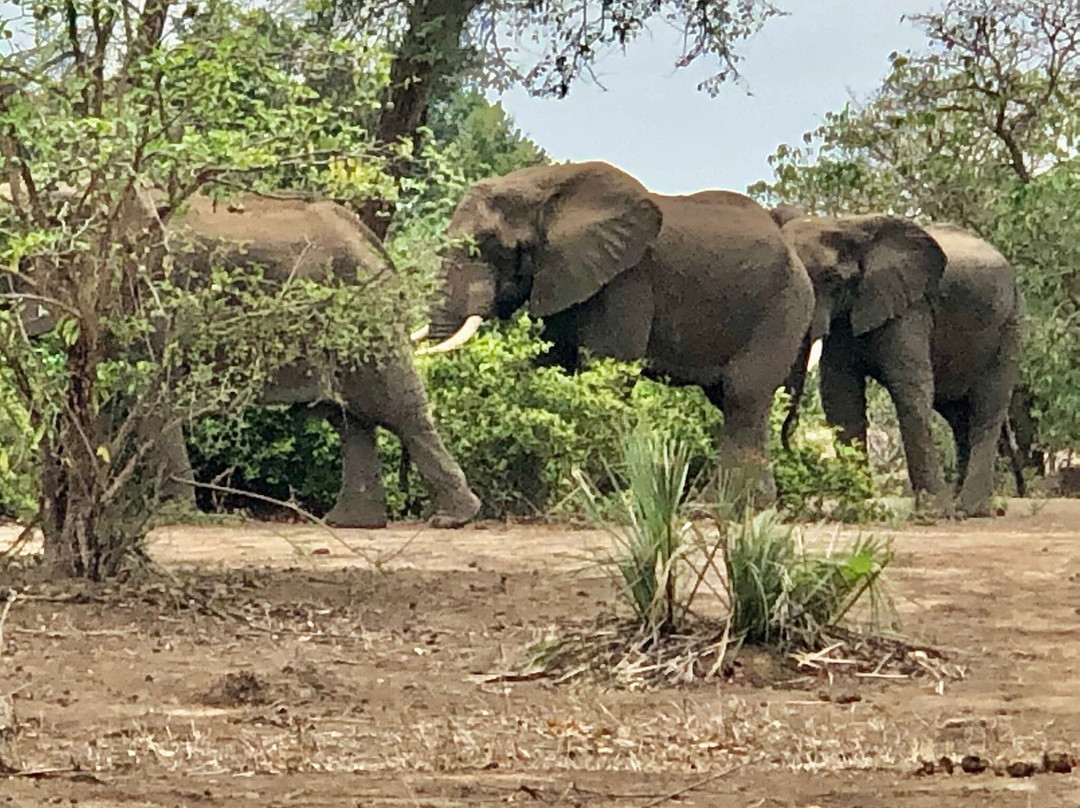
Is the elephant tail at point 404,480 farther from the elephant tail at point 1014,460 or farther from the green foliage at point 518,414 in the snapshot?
the elephant tail at point 1014,460

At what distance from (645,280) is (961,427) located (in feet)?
20.2

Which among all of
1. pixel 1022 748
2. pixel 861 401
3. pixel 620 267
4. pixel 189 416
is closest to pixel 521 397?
pixel 620 267

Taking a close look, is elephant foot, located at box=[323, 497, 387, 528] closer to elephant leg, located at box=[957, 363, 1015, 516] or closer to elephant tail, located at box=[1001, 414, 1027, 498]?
elephant leg, located at box=[957, 363, 1015, 516]

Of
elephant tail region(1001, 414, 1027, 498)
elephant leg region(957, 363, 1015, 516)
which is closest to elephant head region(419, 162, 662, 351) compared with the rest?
elephant leg region(957, 363, 1015, 516)

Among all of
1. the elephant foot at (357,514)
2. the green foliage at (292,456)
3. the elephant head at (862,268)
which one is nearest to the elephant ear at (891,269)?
the elephant head at (862,268)

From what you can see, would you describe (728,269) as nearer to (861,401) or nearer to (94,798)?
(861,401)

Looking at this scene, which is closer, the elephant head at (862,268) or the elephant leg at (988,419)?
the elephant head at (862,268)

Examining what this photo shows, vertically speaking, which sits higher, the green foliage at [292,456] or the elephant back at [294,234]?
the elephant back at [294,234]

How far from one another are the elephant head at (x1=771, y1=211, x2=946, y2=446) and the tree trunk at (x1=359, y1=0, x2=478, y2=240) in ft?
10.7

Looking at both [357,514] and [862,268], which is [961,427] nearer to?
[862,268]

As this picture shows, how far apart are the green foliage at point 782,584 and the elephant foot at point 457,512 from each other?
6.95 metres

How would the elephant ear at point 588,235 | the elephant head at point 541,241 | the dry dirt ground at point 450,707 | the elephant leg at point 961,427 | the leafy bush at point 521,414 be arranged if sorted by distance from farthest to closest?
the elephant leg at point 961,427
the leafy bush at point 521,414
the elephant ear at point 588,235
the elephant head at point 541,241
the dry dirt ground at point 450,707

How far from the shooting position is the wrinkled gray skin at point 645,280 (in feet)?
48.3

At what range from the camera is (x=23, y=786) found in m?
4.33
